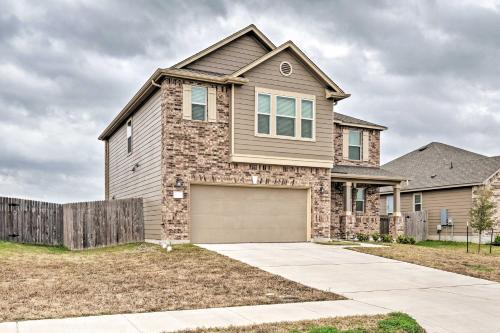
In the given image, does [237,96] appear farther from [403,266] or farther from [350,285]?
[350,285]

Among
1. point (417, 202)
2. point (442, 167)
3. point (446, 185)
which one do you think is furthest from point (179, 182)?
point (442, 167)

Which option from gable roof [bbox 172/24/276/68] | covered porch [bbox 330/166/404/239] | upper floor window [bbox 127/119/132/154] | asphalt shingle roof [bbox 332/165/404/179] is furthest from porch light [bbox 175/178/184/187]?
asphalt shingle roof [bbox 332/165/404/179]

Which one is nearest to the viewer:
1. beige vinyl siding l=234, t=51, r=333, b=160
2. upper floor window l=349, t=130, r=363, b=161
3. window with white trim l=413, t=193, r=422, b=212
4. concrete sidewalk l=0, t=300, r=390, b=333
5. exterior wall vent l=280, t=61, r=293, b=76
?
concrete sidewalk l=0, t=300, r=390, b=333

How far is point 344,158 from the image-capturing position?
2614 cm

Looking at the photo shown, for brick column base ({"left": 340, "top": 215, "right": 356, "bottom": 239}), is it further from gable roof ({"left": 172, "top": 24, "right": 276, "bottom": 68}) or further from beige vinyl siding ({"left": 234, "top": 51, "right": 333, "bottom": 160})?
gable roof ({"left": 172, "top": 24, "right": 276, "bottom": 68})

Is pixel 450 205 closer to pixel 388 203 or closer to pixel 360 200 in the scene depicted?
pixel 388 203

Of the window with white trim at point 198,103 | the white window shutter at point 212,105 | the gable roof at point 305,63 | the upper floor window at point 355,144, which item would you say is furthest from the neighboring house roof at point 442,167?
the window with white trim at point 198,103

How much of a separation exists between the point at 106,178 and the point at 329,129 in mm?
14338

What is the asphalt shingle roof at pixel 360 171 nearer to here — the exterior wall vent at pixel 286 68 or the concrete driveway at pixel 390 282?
the exterior wall vent at pixel 286 68

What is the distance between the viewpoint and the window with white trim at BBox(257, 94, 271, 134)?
20.5 m

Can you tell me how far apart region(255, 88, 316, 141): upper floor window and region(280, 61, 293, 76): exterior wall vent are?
815 mm

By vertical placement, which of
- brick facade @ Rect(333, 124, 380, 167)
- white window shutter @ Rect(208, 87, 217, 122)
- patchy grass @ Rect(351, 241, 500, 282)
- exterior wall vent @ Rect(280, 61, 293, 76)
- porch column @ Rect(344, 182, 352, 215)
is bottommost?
patchy grass @ Rect(351, 241, 500, 282)

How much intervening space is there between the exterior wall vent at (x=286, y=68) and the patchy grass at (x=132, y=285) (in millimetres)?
8252

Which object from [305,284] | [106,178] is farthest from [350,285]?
[106,178]
